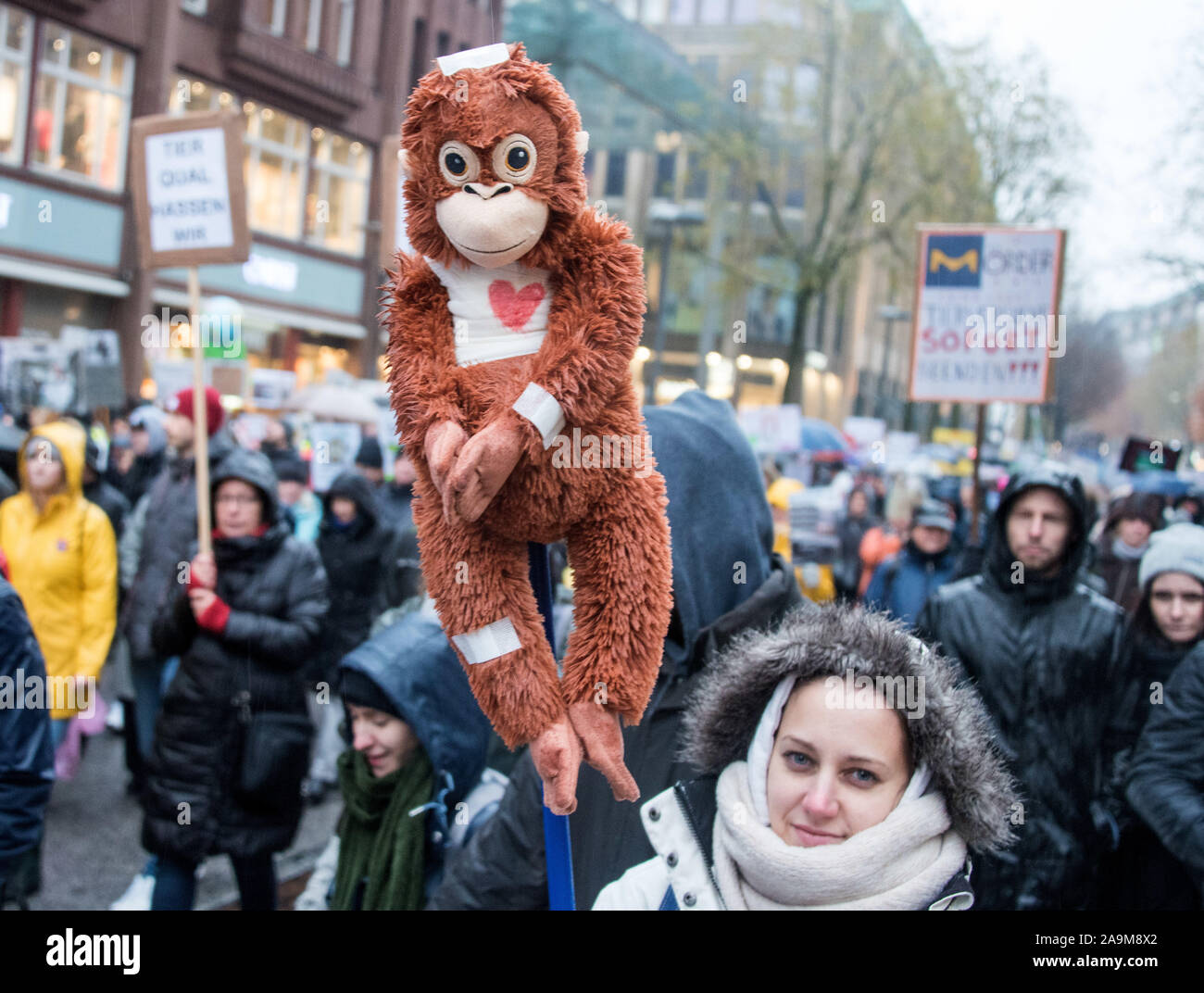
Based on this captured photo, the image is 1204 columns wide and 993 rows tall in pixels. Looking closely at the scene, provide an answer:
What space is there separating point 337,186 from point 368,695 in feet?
45.5

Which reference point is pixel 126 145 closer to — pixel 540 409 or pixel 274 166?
pixel 274 166

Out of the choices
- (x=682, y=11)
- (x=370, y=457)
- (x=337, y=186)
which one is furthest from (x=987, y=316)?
(x=682, y=11)

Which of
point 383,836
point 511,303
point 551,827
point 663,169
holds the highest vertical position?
point 663,169

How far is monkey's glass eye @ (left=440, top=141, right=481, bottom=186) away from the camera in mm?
1145

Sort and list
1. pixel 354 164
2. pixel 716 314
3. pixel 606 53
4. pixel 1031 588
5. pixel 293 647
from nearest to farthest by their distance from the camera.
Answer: pixel 1031 588 → pixel 293 647 → pixel 354 164 → pixel 606 53 → pixel 716 314

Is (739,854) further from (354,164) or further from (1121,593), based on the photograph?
(354,164)

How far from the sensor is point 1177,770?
321cm

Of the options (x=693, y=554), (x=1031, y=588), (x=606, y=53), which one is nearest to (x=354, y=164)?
(x=606, y=53)

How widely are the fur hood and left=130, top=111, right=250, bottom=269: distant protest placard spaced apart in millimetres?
2938

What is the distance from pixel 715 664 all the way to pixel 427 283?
2.98 ft

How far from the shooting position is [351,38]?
31.4 feet

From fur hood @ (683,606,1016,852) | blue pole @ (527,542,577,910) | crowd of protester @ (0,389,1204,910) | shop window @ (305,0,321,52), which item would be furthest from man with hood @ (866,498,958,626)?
shop window @ (305,0,321,52)

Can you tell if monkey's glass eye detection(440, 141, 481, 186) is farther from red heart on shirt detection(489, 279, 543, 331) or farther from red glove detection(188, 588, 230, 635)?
red glove detection(188, 588, 230, 635)

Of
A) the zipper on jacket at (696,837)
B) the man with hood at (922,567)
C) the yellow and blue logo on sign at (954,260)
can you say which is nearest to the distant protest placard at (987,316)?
the yellow and blue logo on sign at (954,260)
